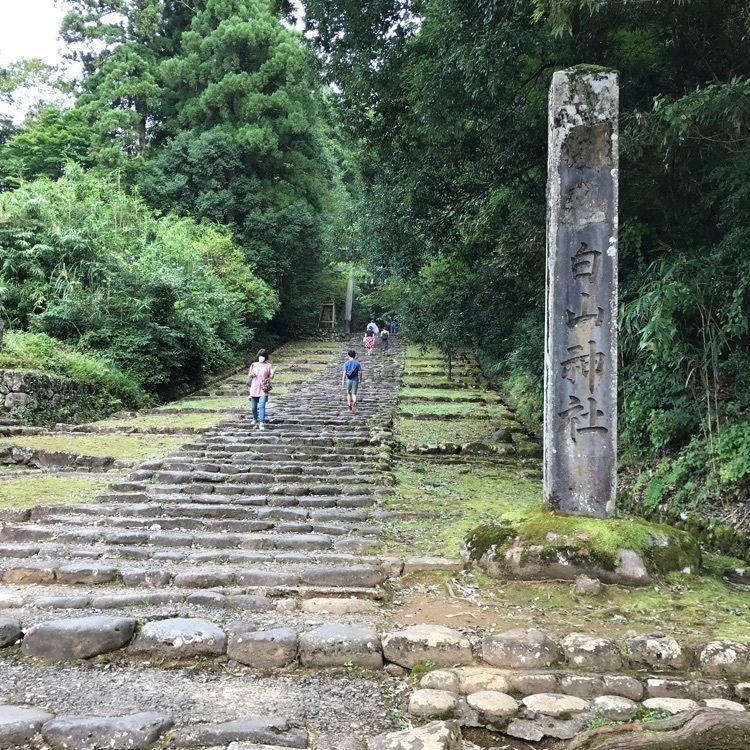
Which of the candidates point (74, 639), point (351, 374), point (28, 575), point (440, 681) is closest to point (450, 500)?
point (440, 681)

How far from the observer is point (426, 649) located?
369 centimetres

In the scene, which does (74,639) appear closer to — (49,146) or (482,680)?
(482,680)

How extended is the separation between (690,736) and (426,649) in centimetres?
145

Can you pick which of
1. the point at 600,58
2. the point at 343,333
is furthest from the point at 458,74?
the point at 343,333

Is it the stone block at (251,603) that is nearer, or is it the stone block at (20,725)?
the stone block at (20,725)

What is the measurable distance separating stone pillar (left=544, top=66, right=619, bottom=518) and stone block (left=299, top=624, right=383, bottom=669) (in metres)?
2.16

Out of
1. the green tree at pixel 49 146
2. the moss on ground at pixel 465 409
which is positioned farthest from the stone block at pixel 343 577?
the green tree at pixel 49 146

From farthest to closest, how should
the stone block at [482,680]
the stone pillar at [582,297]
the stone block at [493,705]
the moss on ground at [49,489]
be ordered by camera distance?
the moss on ground at [49,489], the stone pillar at [582,297], the stone block at [482,680], the stone block at [493,705]

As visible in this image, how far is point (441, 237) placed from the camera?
10781 mm

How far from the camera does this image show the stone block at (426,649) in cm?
367

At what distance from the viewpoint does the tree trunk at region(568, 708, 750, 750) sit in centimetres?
273

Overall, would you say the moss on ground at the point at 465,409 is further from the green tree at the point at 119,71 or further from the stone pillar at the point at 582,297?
the green tree at the point at 119,71

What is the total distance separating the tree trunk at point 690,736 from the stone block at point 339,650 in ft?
4.12

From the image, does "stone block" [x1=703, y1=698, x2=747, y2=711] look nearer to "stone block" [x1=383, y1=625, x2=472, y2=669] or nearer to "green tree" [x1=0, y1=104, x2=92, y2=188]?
"stone block" [x1=383, y1=625, x2=472, y2=669]
